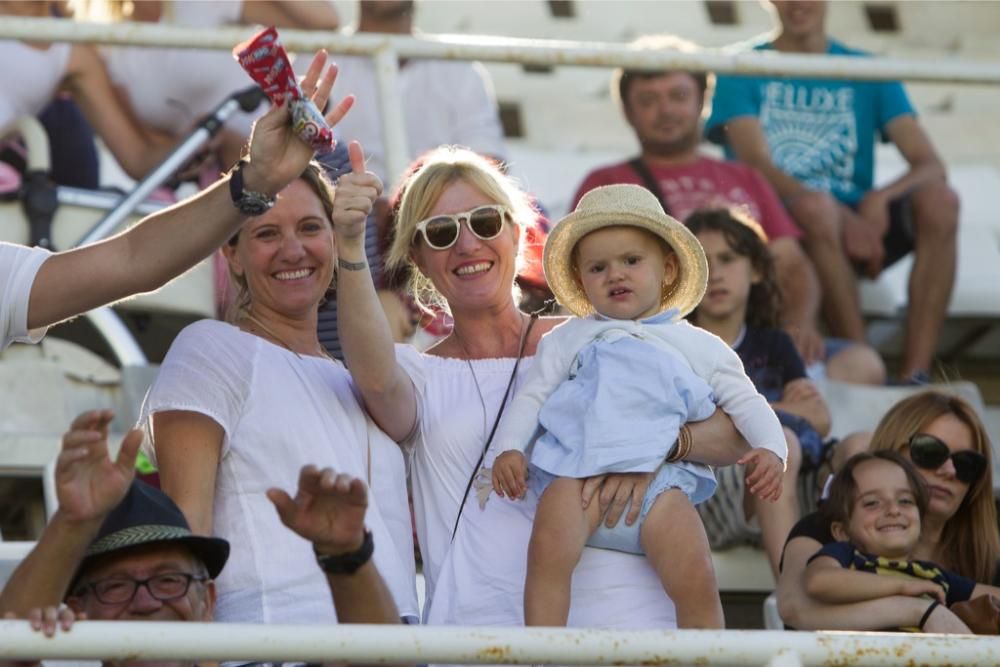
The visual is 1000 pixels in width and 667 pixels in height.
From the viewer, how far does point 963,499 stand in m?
4.45

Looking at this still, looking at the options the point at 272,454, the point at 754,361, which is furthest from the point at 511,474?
the point at 754,361

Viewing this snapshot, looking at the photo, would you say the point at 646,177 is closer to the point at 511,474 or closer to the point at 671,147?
the point at 671,147

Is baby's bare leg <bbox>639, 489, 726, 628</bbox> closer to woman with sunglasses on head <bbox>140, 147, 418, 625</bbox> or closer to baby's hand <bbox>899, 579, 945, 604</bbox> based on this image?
woman with sunglasses on head <bbox>140, 147, 418, 625</bbox>

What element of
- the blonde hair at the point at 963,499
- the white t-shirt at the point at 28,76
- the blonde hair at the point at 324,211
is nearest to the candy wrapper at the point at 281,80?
the blonde hair at the point at 324,211

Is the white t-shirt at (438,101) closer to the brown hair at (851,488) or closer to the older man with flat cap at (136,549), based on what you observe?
the brown hair at (851,488)

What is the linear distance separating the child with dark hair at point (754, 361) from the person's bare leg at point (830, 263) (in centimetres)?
91

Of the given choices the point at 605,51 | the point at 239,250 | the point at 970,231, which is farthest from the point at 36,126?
the point at 970,231

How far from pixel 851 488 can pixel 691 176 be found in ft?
6.19

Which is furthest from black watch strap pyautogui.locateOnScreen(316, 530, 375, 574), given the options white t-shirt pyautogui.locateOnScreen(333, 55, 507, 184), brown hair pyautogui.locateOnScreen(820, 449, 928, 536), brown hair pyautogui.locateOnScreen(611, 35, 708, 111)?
white t-shirt pyautogui.locateOnScreen(333, 55, 507, 184)

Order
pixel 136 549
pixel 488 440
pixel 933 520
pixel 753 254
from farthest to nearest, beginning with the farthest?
pixel 753 254
pixel 933 520
pixel 488 440
pixel 136 549

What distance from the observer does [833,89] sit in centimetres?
653

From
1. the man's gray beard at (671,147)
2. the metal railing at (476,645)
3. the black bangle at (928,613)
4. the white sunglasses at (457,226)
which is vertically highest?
the man's gray beard at (671,147)

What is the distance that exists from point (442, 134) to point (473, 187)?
2444 mm

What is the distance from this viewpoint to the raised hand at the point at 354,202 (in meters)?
3.39
